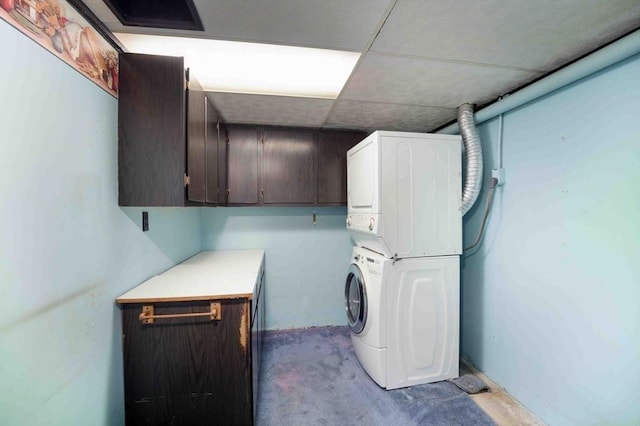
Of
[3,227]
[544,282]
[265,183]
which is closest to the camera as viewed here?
[3,227]

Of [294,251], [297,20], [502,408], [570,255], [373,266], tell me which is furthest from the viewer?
[294,251]

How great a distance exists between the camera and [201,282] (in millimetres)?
1512

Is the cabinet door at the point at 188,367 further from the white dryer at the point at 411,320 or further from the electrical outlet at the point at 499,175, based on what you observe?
the electrical outlet at the point at 499,175

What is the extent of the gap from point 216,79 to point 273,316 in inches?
94.1

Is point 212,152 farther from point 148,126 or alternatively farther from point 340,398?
point 340,398

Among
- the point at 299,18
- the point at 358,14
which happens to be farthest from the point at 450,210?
the point at 299,18

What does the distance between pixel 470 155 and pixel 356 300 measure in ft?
5.09

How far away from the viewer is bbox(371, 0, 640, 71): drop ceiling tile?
984 mm

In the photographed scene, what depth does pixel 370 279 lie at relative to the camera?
2012mm

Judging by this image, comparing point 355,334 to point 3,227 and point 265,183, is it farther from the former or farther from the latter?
point 3,227

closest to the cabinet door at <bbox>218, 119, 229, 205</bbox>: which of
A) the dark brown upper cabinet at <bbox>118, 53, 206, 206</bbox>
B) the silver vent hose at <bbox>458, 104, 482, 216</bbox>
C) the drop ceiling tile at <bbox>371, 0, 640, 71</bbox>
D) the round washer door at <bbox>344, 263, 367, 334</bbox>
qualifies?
the dark brown upper cabinet at <bbox>118, 53, 206, 206</bbox>

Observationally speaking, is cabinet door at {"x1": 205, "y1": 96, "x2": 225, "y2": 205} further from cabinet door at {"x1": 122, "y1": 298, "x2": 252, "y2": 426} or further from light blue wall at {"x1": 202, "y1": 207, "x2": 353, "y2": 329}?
cabinet door at {"x1": 122, "y1": 298, "x2": 252, "y2": 426}

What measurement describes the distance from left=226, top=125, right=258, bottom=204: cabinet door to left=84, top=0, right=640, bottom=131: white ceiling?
3.30 ft

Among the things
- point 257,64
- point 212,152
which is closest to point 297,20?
point 257,64
